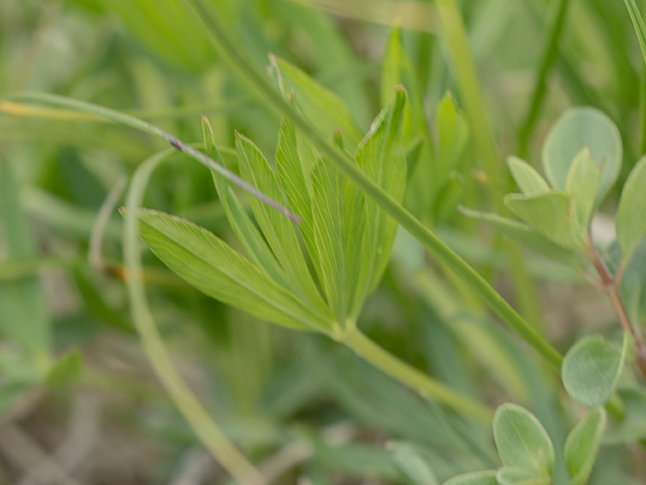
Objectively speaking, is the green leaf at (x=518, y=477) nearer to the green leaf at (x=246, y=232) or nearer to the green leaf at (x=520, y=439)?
the green leaf at (x=520, y=439)

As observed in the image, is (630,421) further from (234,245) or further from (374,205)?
(234,245)

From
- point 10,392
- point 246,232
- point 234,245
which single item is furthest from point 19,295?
point 246,232

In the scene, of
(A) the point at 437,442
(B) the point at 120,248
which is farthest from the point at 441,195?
(B) the point at 120,248

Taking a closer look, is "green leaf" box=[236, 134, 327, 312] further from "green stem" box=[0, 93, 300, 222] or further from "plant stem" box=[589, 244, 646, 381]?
"plant stem" box=[589, 244, 646, 381]

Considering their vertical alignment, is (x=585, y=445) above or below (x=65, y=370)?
above

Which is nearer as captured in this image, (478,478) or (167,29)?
(478,478)

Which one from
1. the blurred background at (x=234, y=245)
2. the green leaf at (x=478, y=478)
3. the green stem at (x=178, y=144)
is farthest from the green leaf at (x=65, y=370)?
the green leaf at (x=478, y=478)

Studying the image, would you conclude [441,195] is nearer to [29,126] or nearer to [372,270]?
[372,270]
